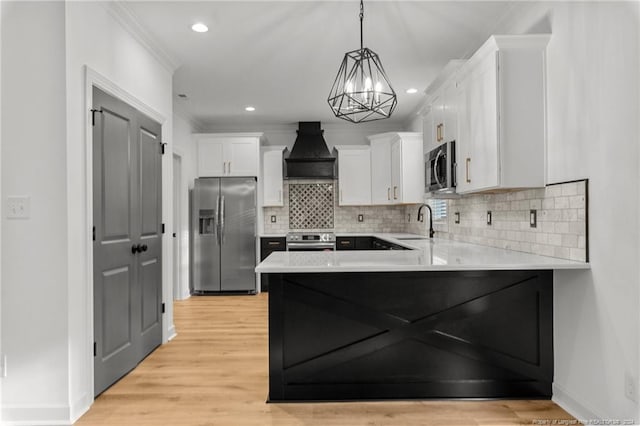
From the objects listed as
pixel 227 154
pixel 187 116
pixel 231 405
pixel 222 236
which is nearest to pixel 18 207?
pixel 231 405

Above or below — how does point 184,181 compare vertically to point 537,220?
above

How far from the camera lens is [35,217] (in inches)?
91.4

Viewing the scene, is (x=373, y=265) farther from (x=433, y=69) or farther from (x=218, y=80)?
(x=218, y=80)

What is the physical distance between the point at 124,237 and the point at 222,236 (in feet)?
10.0

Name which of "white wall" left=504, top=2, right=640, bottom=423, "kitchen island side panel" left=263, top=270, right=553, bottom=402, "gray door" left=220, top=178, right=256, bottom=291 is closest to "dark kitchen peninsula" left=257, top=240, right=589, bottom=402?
"kitchen island side panel" left=263, top=270, right=553, bottom=402

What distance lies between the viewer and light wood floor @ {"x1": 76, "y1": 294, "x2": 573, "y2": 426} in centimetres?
231

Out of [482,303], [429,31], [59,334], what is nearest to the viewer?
[59,334]

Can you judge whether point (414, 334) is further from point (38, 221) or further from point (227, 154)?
point (227, 154)

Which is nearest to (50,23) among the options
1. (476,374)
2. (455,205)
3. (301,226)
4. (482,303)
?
(482,303)

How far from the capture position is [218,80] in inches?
178

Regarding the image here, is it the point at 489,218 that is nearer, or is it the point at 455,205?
the point at 489,218

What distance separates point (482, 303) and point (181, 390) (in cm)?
204

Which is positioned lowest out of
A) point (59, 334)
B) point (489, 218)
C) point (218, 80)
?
point (59, 334)

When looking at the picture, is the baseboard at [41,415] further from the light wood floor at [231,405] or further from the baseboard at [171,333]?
the baseboard at [171,333]
